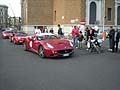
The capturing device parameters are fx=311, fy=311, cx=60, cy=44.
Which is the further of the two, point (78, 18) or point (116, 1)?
point (116, 1)

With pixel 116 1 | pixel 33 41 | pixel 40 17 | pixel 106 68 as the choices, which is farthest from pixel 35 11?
pixel 106 68

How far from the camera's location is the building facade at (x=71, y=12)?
44.8m

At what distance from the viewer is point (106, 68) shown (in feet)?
40.5

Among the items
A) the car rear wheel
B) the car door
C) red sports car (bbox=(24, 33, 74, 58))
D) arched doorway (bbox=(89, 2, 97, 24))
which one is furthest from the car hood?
arched doorway (bbox=(89, 2, 97, 24))

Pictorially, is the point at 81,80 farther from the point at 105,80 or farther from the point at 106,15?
the point at 106,15

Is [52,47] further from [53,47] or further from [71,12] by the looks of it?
[71,12]

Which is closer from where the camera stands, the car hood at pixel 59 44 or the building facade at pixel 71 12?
the car hood at pixel 59 44

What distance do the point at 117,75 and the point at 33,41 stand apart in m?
8.70

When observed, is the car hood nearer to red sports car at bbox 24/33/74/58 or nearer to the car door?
red sports car at bbox 24/33/74/58

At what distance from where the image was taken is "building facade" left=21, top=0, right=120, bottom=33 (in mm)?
44750

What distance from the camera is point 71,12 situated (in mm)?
44719

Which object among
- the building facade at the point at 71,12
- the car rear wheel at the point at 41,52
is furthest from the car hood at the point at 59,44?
the building facade at the point at 71,12

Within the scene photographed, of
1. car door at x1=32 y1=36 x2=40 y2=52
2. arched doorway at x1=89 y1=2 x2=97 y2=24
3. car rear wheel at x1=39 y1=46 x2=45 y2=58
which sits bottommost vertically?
car rear wheel at x1=39 y1=46 x2=45 y2=58

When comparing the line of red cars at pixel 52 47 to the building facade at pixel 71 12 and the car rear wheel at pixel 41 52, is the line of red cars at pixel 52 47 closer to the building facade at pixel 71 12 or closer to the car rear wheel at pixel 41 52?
the car rear wheel at pixel 41 52
